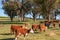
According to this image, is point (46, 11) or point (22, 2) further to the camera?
point (22, 2)

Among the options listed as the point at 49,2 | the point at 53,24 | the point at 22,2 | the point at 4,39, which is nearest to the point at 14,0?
the point at 22,2

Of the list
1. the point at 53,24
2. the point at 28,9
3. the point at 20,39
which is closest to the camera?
the point at 20,39

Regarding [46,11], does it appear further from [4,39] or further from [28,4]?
[4,39]

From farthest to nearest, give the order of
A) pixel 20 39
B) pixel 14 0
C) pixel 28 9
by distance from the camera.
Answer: pixel 28 9 → pixel 14 0 → pixel 20 39

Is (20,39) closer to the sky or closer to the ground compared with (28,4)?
closer to the ground

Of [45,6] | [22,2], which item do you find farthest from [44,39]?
[22,2]

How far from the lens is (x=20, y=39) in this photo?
1675 cm

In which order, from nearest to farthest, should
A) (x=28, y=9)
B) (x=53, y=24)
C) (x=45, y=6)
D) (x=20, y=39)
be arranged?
(x=20, y=39) → (x=53, y=24) → (x=45, y=6) → (x=28, y=9)

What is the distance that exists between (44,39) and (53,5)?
3145cm

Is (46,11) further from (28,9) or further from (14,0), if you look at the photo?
(28,9)

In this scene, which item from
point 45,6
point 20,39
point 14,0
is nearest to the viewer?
point 20,39

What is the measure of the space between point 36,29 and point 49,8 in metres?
25.4

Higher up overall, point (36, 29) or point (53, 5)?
point (53, 5)

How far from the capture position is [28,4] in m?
64.8
